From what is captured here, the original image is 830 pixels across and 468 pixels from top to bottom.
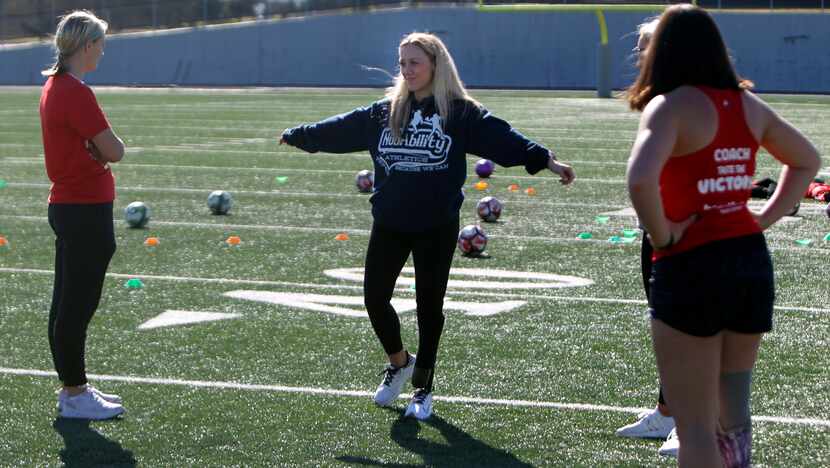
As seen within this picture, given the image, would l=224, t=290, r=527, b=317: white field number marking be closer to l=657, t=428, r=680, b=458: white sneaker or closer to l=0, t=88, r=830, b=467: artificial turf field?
l=0, t=88, r=830, b=467: artificial turf field

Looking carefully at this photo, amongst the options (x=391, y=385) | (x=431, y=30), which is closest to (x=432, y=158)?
(x=391, y=385)

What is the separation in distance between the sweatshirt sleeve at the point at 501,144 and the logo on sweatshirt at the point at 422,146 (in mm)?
129

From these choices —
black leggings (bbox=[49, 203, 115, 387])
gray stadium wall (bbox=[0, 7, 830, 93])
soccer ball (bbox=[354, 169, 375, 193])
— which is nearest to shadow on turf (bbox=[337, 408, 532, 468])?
black leggings (bbox=[49, 203, 115, 387])

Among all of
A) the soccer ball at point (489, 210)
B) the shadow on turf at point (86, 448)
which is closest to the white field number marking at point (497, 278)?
the soccer ball at point (489, 210)

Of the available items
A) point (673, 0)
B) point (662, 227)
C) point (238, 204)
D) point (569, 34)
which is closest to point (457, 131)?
point (662, 227)

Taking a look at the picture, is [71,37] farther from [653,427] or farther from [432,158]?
[653,427]

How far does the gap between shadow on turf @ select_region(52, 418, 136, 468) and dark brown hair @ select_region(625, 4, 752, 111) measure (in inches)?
104

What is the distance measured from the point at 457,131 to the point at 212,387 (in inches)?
69.6

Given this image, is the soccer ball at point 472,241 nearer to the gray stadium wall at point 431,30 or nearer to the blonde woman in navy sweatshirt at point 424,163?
the blonde woman in navy sweatshirt at point 424,163

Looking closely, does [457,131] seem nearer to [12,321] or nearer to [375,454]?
[375,454]

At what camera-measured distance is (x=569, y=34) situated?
4475 centimetres

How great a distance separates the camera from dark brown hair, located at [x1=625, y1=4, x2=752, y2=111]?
12.0 ft

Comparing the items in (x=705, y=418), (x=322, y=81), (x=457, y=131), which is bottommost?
(x=322, y=81)

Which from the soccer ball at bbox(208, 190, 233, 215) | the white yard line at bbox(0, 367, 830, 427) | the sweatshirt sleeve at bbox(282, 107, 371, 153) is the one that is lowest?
the soccer ball at bbox(208, 190, 233, 215)
